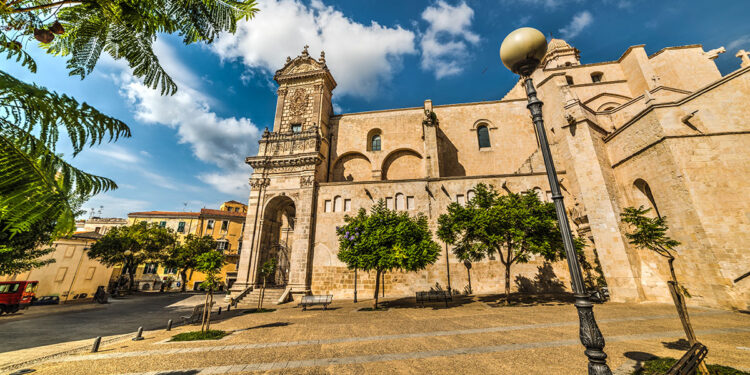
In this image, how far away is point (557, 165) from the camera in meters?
18.6

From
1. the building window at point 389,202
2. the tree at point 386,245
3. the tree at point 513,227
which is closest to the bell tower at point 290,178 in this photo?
the building window at point 389,202

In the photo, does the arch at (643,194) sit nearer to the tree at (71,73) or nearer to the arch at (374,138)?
the arch at (374,138)

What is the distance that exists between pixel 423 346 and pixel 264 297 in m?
15.4

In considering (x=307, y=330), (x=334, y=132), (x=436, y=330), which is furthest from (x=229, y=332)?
(x=334, y=132)

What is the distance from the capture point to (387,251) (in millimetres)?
13789

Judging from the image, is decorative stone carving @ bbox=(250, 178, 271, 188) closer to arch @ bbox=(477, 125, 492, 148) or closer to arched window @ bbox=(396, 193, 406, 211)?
arched window @ bbox=(396, 193, 406, 211)

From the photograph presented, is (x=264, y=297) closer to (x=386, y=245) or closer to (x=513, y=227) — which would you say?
(x=386, y=245)

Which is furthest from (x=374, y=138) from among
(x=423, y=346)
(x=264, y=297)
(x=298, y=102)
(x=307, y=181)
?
(x=423, y=346)

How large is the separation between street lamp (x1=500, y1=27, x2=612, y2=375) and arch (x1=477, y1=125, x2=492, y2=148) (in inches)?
852

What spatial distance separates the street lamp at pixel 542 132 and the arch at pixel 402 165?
66.9 ft

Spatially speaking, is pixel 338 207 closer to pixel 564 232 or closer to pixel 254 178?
pixel 254 178

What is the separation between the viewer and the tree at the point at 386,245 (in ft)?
43.9

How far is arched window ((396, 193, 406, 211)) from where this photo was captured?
1971 centimetres

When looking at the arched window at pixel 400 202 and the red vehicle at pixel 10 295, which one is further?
the arched window at pixel 400 202
